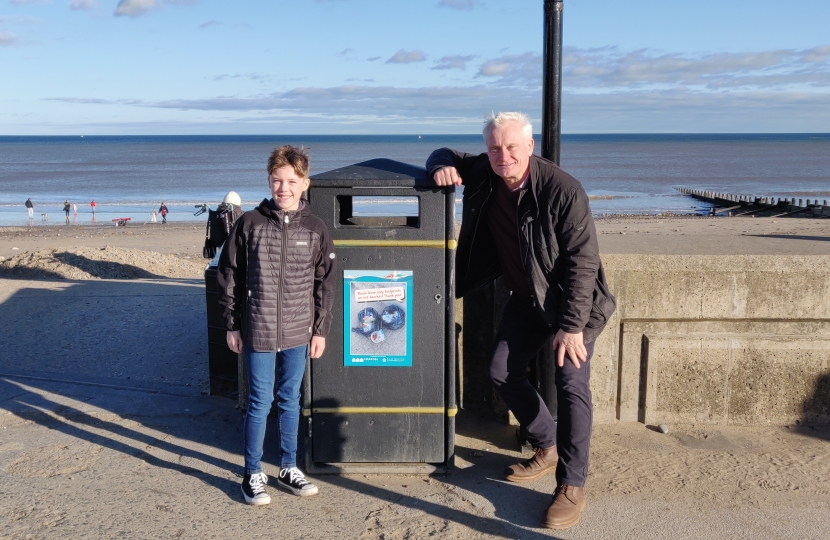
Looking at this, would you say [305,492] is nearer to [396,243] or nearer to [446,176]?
[396,243]

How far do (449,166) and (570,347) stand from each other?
1091 millimetres

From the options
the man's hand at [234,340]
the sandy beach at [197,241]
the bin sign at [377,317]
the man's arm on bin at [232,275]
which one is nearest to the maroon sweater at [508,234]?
the bin sign at [377,317]

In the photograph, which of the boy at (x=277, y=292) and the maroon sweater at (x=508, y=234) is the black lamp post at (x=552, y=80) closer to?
the maroon sweater at (x=508, y=234)

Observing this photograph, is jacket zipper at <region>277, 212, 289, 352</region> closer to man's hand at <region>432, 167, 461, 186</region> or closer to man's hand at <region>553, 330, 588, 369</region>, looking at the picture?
man's hand at <region>432, 167, 461, 186</region>

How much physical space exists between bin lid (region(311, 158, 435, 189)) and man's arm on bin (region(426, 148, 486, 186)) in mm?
58

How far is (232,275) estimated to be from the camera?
154 inches

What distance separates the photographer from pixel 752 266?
4.94 m

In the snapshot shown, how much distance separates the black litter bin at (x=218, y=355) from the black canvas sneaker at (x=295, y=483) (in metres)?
1.47

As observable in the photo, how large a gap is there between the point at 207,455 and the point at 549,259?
230 centimetres

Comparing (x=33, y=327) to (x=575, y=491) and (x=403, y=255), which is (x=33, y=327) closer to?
(x=403, y=255)

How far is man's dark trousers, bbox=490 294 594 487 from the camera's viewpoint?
12.8ft

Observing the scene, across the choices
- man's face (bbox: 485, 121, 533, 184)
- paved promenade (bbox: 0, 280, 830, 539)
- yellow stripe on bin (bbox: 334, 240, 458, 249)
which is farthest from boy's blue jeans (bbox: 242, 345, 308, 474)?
man's face (bbox: 485, 121, 533, 184)

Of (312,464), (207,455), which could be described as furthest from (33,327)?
(312,464)

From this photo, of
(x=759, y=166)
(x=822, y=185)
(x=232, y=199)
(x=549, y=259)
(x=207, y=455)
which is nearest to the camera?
(x=549, y=259)
